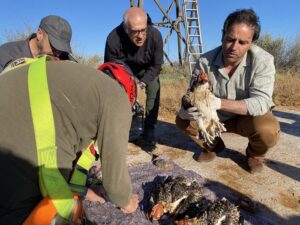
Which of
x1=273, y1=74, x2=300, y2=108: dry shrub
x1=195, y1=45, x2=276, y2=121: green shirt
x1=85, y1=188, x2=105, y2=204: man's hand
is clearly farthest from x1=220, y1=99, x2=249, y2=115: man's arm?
x1=273, y1=74, x2=300, y2=108: dry shrub

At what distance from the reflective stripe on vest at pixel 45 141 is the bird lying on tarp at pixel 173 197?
1.13 m

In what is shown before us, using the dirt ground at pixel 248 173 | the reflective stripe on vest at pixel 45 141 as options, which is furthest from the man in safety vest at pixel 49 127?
the dirt ground at pixel 248 173

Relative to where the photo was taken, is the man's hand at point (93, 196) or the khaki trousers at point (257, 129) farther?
the khaki trousers at point (257, 129)

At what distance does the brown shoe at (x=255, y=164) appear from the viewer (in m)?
3.91

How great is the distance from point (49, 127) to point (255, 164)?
2.91 m

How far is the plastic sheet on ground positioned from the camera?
2881 mm

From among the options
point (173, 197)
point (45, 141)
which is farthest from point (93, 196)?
point (45, 141)

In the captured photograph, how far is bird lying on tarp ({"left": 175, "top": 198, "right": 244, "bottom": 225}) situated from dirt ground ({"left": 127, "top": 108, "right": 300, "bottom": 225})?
569mm

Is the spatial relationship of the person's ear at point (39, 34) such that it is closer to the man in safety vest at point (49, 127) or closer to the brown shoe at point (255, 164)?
the man in safety vest at point (49, 127)

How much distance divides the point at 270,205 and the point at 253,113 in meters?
Result: 0.98

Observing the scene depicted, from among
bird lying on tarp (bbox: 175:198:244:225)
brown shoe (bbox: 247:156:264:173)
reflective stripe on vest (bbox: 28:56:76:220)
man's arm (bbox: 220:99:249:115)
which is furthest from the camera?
brown shoe (bbox: 247:156:264:173)

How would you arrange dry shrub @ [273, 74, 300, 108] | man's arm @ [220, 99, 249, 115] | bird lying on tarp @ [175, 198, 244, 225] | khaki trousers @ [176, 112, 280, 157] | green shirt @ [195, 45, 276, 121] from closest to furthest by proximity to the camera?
bird lying on tarp @ [175, 198, 244, 225]
man's arm @ [220, 99, 249, 115]
green shirt @ [195, 45, 276, 121]
khaki trousers @ [176, 112, 280, 157]
dry shrub @ [273, 74, 300, 108]

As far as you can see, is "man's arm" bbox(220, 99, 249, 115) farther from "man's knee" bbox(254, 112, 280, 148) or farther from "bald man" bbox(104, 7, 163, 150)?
"bald man" bbox(104, 7, 163, 150)

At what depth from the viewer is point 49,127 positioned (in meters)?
1.75
